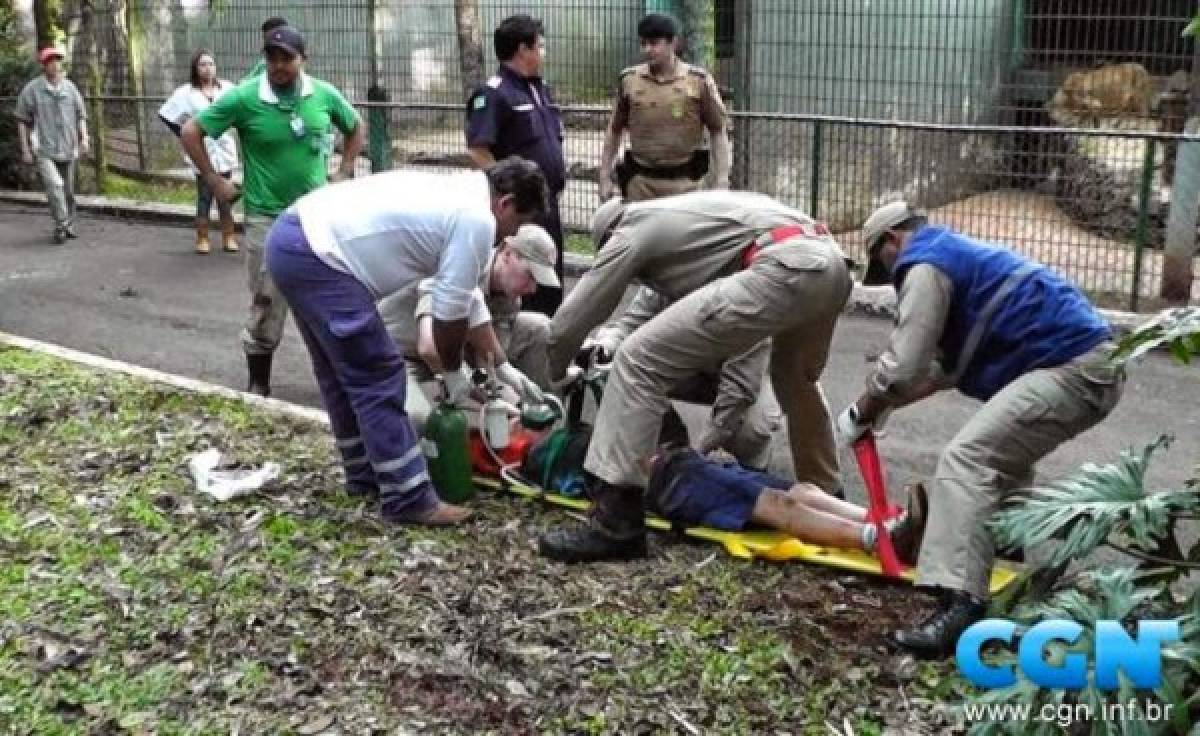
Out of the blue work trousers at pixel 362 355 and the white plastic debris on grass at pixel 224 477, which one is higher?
the blue work trousers at pixel 362 355

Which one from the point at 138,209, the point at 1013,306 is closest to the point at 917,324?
the point at 1013,306

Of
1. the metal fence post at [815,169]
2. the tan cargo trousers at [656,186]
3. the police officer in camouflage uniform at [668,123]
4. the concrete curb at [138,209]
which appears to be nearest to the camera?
the police officer in camouflage uniform at [668,123]

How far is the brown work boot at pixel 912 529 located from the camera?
4910 mm

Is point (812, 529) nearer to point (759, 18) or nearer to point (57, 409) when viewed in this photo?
point (57, 409)

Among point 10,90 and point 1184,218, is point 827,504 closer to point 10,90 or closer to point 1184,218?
point 1184,218

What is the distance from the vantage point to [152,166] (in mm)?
16078

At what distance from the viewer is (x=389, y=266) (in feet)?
17.6

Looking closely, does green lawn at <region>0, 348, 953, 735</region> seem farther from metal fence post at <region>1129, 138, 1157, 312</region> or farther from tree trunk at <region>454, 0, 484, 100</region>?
tree trunk at <region>454, 0, 484, 100</region>

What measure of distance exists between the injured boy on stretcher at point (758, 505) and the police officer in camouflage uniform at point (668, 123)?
133 inches

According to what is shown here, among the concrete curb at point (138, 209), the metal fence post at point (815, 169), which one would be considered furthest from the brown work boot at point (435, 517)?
the concrete curb at point (138, 209)

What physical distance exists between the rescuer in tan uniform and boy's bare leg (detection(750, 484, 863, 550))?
1.60 ft

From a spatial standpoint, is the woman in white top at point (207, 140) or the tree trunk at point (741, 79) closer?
the tree trunk at point (741, 79)

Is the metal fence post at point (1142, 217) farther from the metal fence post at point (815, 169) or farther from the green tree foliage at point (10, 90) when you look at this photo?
the green tree foliage at point (10, 90)

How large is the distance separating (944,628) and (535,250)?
2252 mm
